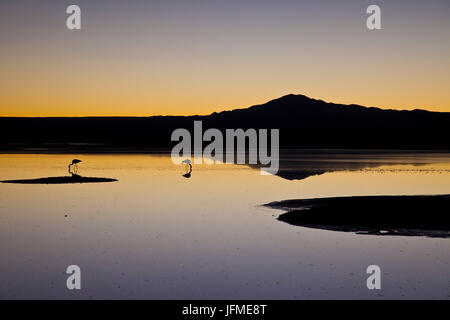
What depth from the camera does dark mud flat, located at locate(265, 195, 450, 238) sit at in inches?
→ 944

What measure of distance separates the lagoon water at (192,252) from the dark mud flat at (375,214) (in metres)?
1.28

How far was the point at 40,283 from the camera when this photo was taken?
15523mm

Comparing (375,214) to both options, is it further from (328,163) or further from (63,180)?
(328,163)

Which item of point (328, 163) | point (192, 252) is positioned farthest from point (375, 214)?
point (328, 163)

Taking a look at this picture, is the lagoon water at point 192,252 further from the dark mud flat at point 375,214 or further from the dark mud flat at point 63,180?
the dark mud flat at point 63,180

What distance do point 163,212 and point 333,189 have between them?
1483cm

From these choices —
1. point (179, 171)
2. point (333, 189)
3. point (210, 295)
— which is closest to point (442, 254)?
point (210, 295)

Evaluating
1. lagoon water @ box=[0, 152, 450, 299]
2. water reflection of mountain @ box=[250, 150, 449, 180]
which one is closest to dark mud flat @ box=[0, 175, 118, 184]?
lagoon water @ box=[0, 152, 450, 299]

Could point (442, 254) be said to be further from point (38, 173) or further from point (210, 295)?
point (38, 173)

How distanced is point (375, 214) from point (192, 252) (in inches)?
458

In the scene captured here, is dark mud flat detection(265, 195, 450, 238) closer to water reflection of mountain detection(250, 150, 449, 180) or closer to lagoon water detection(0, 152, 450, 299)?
lagoon water detection(0, 152, 450, 299)

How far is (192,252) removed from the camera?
64.4ft

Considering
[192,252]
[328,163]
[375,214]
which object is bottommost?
[192,252]

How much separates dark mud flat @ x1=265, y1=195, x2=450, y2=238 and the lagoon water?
1.28 m
